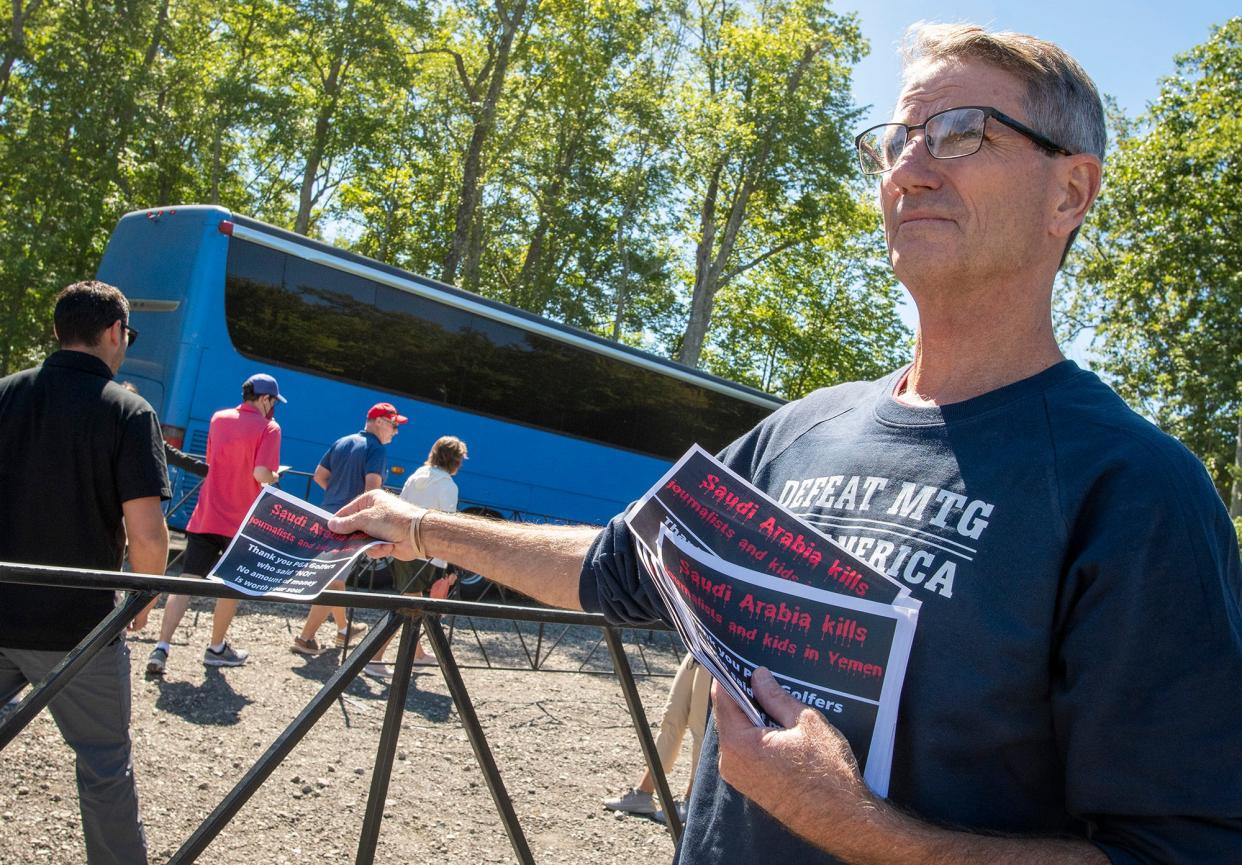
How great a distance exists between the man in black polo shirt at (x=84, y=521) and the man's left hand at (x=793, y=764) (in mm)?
2754

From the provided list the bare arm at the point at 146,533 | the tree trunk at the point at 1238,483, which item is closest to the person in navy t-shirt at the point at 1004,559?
the bare arm at the point at 146,533

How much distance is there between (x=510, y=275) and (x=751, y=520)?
101 feet

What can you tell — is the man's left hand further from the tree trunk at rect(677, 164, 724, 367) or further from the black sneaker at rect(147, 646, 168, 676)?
the tree trunk at rect(677, 164, 724, 367)

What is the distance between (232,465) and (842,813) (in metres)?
6.76

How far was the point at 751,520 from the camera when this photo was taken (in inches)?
52.1

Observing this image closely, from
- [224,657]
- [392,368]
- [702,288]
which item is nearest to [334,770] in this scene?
[224,657]

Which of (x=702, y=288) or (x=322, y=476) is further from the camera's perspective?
(x=702, y=288)

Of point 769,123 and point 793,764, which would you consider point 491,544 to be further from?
point 769,123

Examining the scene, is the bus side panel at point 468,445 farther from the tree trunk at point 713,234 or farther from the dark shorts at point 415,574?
the tree trunk at point 713,234

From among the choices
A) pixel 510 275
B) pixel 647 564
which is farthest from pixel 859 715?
pixel 510 275

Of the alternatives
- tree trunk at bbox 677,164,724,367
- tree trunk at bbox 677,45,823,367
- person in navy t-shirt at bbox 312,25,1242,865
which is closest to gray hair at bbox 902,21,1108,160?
person in navy t-shirt at bbox 312,25,1242,865

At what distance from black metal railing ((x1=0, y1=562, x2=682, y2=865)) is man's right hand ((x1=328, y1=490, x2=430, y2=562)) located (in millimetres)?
202

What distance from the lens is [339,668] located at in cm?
260

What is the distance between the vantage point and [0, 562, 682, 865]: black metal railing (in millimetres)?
2219
